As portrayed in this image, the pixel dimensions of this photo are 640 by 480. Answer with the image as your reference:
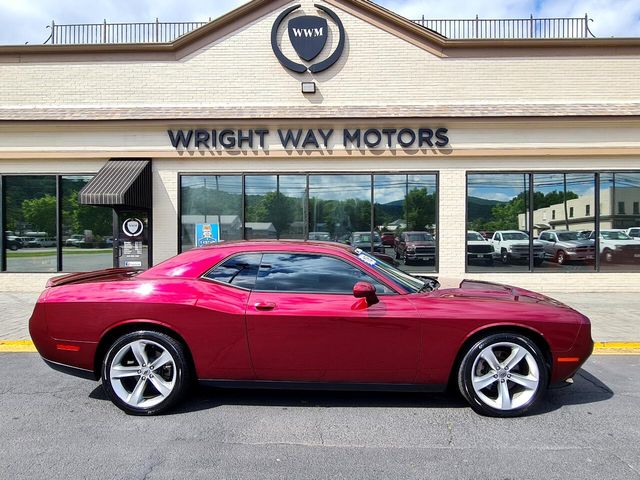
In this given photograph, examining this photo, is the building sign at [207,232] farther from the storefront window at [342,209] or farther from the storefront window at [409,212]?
the storefront window at [409,212]

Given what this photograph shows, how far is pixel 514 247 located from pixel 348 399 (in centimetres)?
764

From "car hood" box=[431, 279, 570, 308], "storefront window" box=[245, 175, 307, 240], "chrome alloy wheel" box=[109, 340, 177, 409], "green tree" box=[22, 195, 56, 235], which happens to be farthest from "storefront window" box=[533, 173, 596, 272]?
"green tree" box=[22, 195, 56, 235]

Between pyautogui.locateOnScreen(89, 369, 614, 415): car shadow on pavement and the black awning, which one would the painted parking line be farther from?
the black awning

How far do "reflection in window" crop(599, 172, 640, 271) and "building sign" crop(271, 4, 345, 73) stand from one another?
6921mm

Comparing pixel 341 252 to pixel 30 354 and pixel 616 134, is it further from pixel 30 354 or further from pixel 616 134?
pixel 616 134

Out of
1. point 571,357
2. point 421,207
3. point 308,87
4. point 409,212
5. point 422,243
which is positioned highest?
point 308,87

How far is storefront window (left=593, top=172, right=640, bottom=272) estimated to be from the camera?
10.3 meters

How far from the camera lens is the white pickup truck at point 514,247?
10.3 meters

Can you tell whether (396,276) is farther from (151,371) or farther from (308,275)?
(151,371)

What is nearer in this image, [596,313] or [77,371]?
[77,371]

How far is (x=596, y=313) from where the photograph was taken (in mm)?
7836

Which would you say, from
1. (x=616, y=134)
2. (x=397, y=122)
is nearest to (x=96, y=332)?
(x=397, y=122)

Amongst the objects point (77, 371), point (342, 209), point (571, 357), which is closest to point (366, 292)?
point (571, 357)

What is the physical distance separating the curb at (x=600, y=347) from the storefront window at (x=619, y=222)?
505cm
